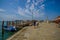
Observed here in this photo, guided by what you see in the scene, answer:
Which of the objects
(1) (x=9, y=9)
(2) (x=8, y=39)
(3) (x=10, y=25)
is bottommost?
(2) (x=8, y=39)

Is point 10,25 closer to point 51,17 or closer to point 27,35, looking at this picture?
point 27,35

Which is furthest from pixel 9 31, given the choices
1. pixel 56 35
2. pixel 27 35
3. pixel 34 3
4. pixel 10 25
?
pixel 56 35

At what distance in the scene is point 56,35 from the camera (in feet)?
10.1

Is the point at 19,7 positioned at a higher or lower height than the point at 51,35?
higher

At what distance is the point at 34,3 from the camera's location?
10.2ft

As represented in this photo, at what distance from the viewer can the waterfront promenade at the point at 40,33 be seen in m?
3.02

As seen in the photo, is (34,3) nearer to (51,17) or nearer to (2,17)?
(51,17)

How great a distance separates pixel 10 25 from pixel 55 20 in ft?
3.29

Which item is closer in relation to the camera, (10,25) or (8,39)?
(8,39)

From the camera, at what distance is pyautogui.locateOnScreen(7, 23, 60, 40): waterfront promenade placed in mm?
3021

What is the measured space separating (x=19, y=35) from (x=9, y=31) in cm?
23

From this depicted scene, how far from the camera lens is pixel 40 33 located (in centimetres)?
307

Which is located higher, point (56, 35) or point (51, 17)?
point (51, 17)

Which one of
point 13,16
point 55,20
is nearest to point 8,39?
point 13,16
